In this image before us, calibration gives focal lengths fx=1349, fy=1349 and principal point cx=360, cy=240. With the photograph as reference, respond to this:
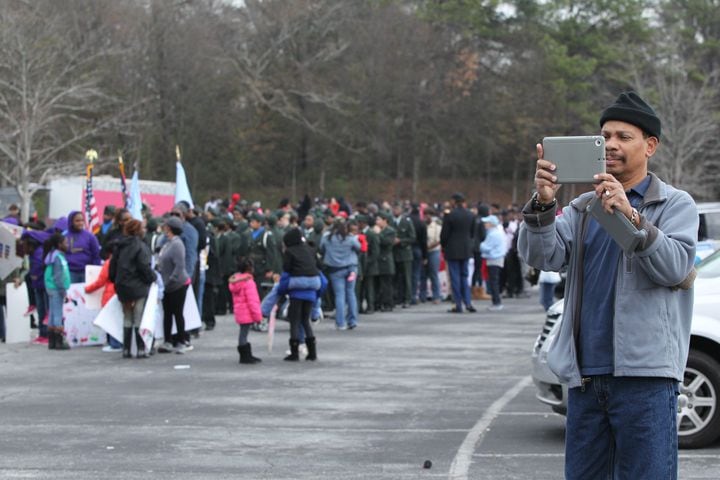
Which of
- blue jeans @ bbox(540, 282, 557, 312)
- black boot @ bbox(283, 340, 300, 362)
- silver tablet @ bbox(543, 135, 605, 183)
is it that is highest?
silver tablet @ bbox(543, 135, 605, 183)

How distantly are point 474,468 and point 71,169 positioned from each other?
35.1 metres

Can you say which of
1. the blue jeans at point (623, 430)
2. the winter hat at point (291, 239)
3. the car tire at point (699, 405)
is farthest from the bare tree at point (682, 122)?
the blue jeans at point (623, 430)

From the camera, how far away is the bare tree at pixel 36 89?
131 feet

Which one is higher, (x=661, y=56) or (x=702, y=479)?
(x=661, y=56)

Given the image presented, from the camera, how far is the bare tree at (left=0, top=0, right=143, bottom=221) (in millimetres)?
39969

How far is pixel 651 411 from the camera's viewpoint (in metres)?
4.99

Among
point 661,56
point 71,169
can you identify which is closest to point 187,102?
point 71,169

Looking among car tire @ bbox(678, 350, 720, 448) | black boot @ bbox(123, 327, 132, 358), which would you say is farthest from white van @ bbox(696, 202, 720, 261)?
car tire @ bbox(678, 350, 720, 448)

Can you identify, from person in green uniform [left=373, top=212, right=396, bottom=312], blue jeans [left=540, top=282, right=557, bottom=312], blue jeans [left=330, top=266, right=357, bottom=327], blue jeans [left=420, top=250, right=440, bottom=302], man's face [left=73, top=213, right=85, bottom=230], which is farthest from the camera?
blue jeans [left=420, top=250, right=440, bottom=302]

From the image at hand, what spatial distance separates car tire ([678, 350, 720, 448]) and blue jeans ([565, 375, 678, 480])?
4763 mm

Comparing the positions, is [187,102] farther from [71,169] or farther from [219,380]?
[219,380]

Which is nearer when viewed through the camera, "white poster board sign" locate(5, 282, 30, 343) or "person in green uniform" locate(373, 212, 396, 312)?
"white poster board sign" locate(5, 282, 30, 343)

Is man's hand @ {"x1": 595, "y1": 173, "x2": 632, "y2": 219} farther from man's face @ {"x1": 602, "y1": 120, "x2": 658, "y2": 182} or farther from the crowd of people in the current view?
the crowd of people

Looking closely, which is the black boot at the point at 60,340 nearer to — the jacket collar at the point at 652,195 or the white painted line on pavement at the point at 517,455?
the white painted line on pavement at the point at 517,455
